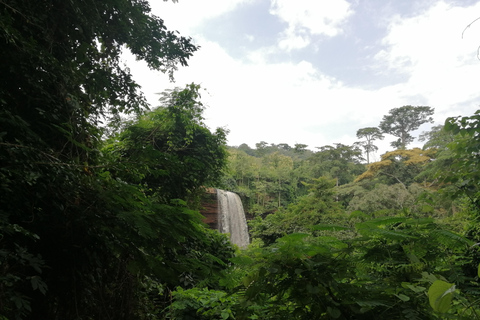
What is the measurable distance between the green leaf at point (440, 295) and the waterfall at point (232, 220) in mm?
13835

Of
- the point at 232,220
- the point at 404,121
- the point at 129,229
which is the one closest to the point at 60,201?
the point at 129,229

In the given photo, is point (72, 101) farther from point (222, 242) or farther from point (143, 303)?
point (222, 242)

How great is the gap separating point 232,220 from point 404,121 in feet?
80.6

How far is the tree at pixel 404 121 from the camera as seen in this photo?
28.0m

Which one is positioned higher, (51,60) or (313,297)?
(51,60)

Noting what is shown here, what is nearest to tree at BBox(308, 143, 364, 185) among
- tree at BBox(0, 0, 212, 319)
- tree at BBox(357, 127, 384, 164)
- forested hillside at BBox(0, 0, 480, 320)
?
tree at BBox(357, 127, 384, 164)

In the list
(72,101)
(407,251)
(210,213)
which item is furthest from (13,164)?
(210,213)

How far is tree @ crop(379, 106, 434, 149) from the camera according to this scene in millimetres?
27984

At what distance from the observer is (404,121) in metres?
29.3

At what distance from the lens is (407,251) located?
1029 millimetres

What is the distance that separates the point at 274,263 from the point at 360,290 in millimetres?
300

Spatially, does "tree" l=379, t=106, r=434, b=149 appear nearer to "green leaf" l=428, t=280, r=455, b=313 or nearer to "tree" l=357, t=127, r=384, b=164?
"tree" l=357, t=127, r=384, b=164

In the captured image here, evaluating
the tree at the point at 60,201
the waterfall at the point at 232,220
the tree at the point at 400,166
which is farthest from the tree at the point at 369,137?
the tree at the point at 60,201

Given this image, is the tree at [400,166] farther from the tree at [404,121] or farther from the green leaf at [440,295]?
the green leaf at [440,295]
